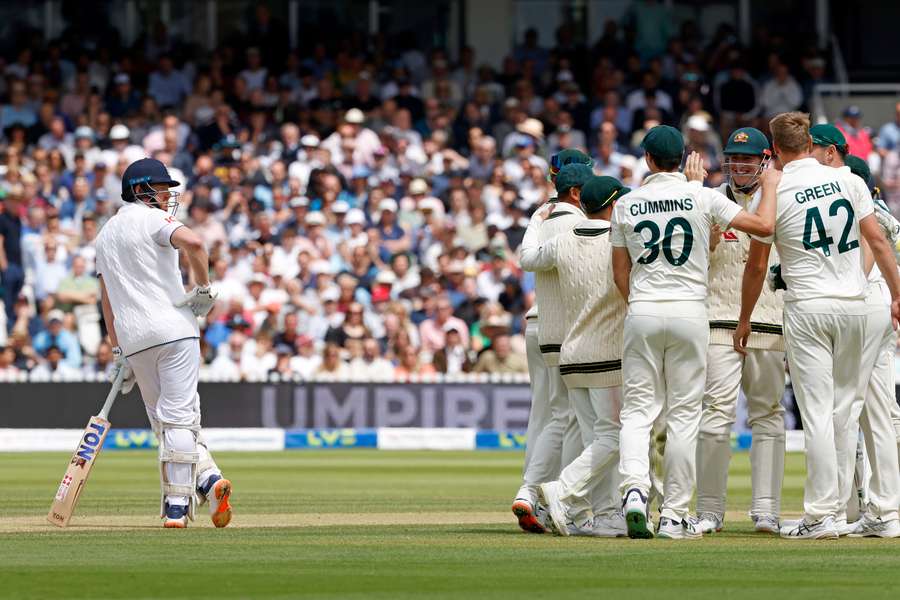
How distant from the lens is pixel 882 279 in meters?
9.52

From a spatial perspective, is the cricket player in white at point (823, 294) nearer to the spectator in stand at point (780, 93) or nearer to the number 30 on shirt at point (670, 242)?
the number 30 on shirt at point (670, 242)

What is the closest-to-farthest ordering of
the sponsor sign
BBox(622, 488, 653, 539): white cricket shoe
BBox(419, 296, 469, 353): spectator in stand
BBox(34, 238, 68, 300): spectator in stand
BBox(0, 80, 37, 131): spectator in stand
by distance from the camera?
BBox(622, 488, 653, 539): white cricket shoe, the sponsor sign, BBox(419, 296, 469, 353): spectator in stand, BBox(34, 238, 68, 300): spectator in stand, BBox(0, 80, 37, 131): spectator in stand

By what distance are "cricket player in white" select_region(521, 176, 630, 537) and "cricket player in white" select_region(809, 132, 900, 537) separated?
115cm

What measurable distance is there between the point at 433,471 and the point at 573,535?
23.5ft

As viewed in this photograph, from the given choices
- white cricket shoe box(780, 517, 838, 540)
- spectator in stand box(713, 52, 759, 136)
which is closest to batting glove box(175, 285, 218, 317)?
white cricket shoe box(780, 517, 838, 540)

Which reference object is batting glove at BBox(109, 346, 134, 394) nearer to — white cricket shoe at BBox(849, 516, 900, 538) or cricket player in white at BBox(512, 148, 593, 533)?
cricket player in white at BBox(512, 148, 593, 533)

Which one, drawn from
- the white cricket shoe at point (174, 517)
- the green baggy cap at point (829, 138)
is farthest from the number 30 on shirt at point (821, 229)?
the white cricket shoe at point (174, 517)

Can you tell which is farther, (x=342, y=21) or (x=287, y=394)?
(x=342, y=21)

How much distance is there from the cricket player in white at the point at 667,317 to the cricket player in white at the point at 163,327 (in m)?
2.27

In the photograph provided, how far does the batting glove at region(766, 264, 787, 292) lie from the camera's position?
30.3 feet

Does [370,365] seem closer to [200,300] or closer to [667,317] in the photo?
[200,300]

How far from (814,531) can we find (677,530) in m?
0.69

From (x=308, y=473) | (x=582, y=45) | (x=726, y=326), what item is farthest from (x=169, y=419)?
(x=582, y=45)

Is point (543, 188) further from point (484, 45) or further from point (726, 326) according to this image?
point (726, 326)
